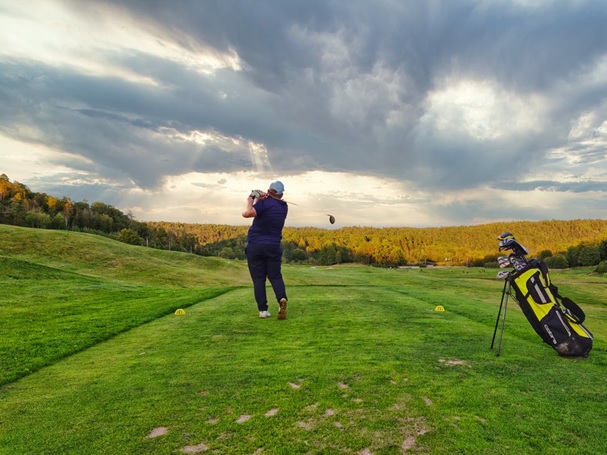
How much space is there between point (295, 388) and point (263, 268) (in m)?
5.72

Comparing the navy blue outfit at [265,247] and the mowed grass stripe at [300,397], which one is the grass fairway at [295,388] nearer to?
the mowed grass stripe at [300,397]

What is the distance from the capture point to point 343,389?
4.68 m

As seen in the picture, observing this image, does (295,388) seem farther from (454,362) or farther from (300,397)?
(454,362)

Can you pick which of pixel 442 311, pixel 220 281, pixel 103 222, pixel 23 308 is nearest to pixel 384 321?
pixel 442 311

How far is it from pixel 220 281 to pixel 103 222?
316 feet

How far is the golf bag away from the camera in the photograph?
20.9 feet

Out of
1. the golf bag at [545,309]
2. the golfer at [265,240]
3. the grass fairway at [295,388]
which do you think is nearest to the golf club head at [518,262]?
the golf bag at [545,309]

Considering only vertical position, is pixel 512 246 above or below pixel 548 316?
above

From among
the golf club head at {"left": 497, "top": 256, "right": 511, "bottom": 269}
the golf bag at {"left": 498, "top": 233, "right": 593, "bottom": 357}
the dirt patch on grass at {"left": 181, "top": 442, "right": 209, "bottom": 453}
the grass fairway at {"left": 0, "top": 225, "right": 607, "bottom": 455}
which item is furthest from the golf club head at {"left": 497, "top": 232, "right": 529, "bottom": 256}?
the dirt patch on grass at {"left": 181, "top": 442, "right": 209, "bottom": 453}

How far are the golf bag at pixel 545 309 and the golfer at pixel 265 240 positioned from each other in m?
5.38

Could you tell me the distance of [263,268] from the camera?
404 inches

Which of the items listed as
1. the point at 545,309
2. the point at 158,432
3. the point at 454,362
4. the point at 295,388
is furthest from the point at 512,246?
the point at 158,432

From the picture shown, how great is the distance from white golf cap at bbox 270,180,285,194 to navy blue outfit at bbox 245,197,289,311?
0.87ft

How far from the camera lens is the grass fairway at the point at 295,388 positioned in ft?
11.7
